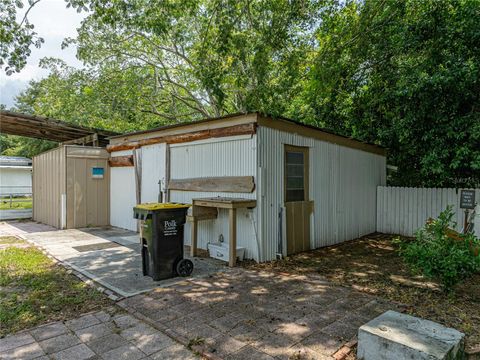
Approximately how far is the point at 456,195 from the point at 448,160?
3.26 ft

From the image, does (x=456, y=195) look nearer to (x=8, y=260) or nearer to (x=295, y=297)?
(x=295, y=297)

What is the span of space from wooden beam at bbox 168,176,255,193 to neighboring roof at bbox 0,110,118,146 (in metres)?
4.27

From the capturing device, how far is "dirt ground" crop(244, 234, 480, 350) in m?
3.38

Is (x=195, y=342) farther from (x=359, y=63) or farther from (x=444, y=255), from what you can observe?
(x=359, y=63)

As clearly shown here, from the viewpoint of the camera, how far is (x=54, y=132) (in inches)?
407

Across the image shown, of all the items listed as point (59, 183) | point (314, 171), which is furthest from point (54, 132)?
point (314, 171)

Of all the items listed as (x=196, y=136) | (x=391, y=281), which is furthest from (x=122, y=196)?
(x=391, y=281)

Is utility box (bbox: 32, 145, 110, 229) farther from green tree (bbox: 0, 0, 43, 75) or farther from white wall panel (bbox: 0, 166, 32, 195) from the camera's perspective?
white wall panel (bbox: 0, 166, 32, 195)

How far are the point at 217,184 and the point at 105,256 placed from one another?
2.46 meters

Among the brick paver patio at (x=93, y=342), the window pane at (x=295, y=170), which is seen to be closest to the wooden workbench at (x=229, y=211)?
the window pane at (x=295, y=170)

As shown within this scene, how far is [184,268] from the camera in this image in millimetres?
4625

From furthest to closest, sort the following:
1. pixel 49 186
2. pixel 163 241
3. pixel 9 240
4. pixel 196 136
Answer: pixel 49 186
pixel 9 240
pixel 196 136
pixel 163 241

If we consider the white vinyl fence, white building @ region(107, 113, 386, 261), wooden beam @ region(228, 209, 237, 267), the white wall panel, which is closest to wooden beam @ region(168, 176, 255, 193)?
white building @ region(107, 113, 386, 261)

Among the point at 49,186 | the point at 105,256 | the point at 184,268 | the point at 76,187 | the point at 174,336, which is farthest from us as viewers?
the point at 49,186
